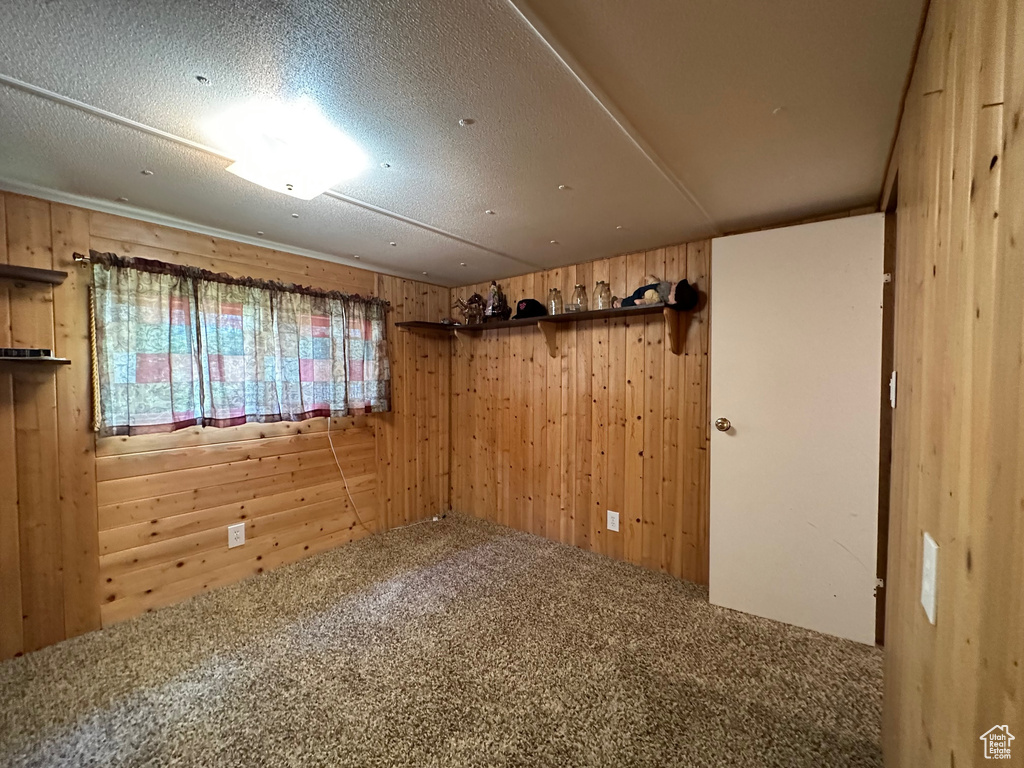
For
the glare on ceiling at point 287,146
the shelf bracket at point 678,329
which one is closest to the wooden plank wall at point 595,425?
the shelf bracket at point 678,329

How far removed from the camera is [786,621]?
2100mm

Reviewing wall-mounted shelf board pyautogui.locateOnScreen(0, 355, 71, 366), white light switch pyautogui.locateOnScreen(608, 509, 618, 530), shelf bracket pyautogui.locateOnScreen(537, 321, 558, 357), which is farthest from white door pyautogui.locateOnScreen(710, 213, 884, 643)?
wall-mounted shelf board pyautogui.locateOnScreen(0, 355, 71, 366)

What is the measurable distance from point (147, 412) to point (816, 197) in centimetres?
369

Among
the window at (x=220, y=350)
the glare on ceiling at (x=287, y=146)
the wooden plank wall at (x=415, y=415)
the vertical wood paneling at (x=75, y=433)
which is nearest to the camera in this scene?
the glare on ceiling at (x=287, y=146)

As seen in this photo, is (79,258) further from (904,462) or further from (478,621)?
(904,462)

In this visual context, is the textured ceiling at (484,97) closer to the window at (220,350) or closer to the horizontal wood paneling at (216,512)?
the window at (220,350)

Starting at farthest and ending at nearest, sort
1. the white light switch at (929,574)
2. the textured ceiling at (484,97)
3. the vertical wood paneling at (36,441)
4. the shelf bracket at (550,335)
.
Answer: the shelf bracket at (550,335), the vertical wood paneling at (36,441), the textured ceiling at (484,97), the white light switch at (929,574)

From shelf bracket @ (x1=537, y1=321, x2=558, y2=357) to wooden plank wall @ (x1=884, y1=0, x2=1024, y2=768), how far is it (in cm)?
226

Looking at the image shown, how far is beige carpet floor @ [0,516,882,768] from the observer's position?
1.40 meters

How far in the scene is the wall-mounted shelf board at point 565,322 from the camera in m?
2.56

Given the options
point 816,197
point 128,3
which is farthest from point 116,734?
point 816,197

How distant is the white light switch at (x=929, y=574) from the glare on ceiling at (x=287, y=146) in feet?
6.56

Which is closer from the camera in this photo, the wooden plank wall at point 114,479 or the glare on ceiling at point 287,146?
the glare on ceiling at point 287,146

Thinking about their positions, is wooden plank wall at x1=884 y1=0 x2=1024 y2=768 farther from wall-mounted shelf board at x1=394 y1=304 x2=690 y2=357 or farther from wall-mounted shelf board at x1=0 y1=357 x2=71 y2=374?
wall-mounted shelf board at x1=0 y1=357 x2=71 y2=374
